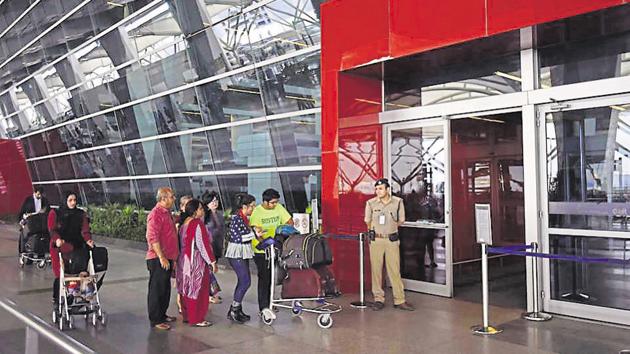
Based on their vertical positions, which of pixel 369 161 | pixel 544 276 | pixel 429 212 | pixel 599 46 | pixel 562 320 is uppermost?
pixel 599 46

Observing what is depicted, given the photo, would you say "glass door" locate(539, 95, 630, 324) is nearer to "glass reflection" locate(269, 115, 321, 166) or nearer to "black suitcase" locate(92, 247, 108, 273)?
"glass reflection" locate(269, 115, 321, 166)

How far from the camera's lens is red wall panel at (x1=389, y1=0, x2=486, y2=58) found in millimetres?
6629

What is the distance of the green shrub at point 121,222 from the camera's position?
16453 mm

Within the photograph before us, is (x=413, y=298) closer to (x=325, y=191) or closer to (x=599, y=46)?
(x=325, y=191)

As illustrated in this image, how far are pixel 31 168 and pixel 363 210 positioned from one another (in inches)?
918

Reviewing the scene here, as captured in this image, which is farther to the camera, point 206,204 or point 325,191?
point 325,191

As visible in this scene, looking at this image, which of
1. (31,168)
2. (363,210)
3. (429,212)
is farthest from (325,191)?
(31,168)

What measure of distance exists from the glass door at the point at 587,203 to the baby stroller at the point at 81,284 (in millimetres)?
5394

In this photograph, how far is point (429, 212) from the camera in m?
8.31

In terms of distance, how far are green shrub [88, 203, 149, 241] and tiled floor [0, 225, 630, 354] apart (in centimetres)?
859

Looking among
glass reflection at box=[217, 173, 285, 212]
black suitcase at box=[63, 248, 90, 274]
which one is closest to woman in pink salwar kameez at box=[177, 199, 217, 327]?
black suitcase at box=[63, 248, 90, 274]

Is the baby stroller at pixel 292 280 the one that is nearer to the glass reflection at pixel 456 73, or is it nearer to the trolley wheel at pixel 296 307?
the trolley wheel at pixel 296 307

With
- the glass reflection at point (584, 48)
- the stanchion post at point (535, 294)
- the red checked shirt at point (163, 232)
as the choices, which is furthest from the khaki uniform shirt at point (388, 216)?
the red checked shirt at point (163, 232)

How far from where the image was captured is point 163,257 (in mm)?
6422
